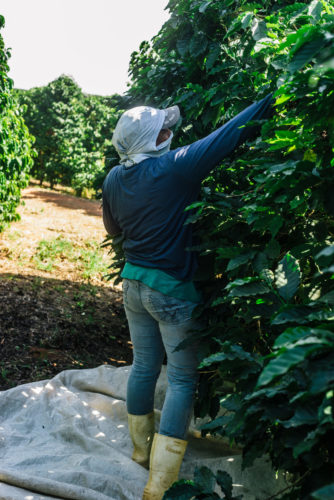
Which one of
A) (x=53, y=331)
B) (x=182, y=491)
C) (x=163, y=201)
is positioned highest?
(x=163, y=201)

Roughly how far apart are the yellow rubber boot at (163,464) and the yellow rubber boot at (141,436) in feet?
1.01

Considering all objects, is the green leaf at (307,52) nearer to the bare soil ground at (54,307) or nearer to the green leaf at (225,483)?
the green leaf at (225,483)

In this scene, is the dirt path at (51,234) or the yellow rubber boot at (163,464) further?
the dirt path at (51,234)

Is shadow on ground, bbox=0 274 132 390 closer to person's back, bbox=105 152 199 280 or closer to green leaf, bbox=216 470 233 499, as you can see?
person's back, bbox=105 152 199 280

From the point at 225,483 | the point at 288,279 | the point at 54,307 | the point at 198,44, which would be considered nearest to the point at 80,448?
the point at 225,483

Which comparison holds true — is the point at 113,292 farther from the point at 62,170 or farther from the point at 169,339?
the point at 62,170

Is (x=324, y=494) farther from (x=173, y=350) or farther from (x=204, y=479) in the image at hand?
(x=173, y=350)

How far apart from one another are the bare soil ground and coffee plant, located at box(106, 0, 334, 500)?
6.85 ft

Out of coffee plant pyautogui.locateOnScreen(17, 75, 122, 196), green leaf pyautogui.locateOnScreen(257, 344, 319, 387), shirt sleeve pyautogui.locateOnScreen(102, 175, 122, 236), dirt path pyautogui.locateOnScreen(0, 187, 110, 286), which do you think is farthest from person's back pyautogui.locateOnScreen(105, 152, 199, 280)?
coffee plant pyautogui.locateOnScreen(17, 75, 122, 196)

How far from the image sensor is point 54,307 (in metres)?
5.14

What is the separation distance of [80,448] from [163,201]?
1.56 metres

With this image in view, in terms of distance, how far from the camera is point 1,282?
5633mm

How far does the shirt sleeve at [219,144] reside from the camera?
1.84 metres

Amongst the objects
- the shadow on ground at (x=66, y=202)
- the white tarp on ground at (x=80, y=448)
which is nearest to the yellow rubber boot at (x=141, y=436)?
the white tarp on ground at (x=80, y=448)
